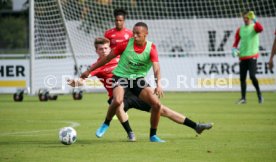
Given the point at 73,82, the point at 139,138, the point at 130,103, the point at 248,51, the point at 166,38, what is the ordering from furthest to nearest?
the point at 166,38 < the point at 248,51 < the point at 130,103 < the point at 139,138 < the point at 73,82

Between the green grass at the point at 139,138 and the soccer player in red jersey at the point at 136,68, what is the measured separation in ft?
2.00

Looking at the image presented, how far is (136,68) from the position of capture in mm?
10766

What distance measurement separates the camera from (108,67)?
40.8 feet

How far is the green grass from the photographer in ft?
29.5

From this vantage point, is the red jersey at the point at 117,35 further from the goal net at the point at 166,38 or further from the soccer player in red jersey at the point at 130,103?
the goal net at the point at 166,38

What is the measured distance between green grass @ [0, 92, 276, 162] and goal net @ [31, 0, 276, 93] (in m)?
6.08

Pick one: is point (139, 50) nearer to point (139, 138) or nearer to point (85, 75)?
point (85, 75)

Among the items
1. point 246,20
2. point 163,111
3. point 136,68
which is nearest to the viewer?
point 136,68

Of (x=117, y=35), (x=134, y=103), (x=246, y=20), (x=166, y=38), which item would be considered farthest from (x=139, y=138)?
(x=166, y=38)

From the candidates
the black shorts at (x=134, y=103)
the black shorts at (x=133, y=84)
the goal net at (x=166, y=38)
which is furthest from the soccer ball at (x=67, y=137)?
the goal net at (x=166, y=38)

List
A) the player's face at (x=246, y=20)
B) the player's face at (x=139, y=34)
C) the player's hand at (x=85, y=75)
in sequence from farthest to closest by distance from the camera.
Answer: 1. the player's face at (x=246, y=20)
2. the player's hand at (x=85, y=75)
3. the player's face at (x=139, y=34)

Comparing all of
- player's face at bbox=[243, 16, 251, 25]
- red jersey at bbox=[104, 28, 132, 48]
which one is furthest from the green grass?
player's face at bbox=[243, 16, 251, 25]

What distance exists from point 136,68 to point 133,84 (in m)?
0.24

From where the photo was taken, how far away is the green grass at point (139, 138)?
8.98 metres
